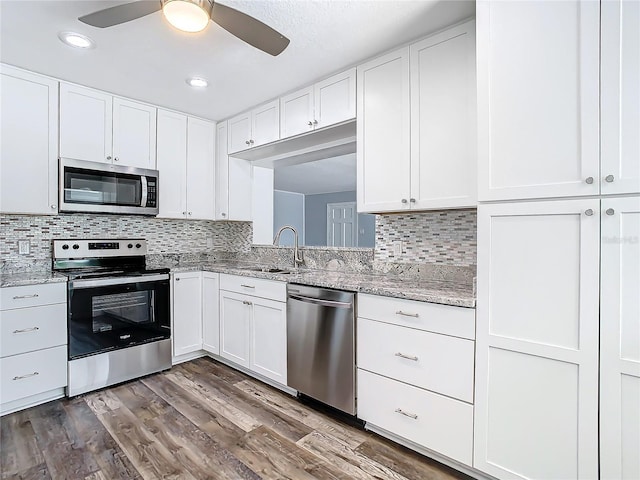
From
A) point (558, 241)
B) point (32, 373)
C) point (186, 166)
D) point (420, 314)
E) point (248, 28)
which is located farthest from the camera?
point (186, 166)

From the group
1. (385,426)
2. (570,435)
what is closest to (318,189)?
(385,426)

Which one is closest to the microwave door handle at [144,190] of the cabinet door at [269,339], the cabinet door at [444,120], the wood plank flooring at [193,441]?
the cabinet door at [269,339]

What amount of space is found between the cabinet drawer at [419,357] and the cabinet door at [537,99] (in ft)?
2.49

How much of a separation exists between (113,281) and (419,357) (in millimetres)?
2346

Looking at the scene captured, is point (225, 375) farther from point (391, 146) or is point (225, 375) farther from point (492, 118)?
point (492, 118)

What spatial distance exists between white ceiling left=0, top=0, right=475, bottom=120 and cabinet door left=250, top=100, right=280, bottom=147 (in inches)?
5.0

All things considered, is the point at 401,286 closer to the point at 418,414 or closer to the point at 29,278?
the point at 418,414

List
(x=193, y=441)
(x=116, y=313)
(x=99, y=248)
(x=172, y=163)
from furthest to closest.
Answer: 1. (x=172, y=163)
2. (x=99, y=248)
3. (x=116, y=313)
4. (x=193, y=441)

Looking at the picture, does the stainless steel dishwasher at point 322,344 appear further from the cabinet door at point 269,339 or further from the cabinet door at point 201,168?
the cabinet door at point 201,168

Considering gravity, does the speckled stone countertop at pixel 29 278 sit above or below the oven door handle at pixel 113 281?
above

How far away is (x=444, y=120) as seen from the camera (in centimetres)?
196

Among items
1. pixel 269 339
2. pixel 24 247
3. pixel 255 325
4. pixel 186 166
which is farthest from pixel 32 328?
pixel 186 166

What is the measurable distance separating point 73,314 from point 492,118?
298 centimetres

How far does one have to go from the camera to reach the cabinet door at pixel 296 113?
2.65m
